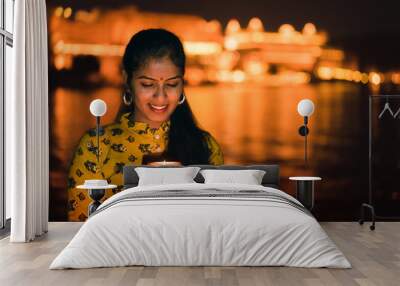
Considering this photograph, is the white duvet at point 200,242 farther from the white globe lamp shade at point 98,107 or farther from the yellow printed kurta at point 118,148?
the yellow printed kurta at point 118,148

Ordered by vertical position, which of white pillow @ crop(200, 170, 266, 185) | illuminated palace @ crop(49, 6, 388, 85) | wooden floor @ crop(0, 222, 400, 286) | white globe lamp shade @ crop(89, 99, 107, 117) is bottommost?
wooden floor @ crop(0, 222, 400, 286)

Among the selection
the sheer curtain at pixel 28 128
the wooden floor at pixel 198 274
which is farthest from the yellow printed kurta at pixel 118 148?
the wooden floor at pixel 198 274

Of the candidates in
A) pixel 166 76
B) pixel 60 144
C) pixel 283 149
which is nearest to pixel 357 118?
pixel 283 149

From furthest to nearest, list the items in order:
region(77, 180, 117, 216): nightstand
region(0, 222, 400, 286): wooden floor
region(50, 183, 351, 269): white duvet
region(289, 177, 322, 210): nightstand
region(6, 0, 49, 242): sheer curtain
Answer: region(289, 177, 322, 210): nightstand
region(77, 180, 117, 216): nightstand
region(6, 0, 49, 242): sheer curtain
region(50, 183, 351, 269): white duvet
region(0, 222, 400, 286): wooden floor

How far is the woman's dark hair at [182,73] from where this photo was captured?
7848 mm

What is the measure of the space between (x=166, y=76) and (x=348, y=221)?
10.1 ft

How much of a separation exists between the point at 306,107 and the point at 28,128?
3.36 metres

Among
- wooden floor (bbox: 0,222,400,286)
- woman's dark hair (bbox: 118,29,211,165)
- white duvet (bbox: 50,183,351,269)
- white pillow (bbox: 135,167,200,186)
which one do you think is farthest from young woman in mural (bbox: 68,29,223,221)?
white duvet (bbox: 50,183,351,269)

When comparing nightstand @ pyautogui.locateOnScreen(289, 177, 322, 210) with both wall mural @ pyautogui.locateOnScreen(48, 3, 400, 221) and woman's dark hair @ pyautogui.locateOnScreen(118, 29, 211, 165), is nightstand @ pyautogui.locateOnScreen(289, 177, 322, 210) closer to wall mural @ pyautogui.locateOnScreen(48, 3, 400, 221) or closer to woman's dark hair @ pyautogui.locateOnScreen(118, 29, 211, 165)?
wall mural @ pyautogui.locateOnScreen(48, 3, 400, 221)

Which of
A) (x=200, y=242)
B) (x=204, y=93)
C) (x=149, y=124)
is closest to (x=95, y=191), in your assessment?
(x=149, y=124)

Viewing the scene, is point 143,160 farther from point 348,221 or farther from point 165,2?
point 348,221

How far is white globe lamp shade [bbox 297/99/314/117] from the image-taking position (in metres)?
7.45

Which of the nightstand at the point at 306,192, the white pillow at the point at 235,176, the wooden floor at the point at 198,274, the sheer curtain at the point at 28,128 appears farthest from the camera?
the nightstand at the point at 306,192

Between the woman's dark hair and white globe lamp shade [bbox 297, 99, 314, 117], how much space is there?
1.26m
